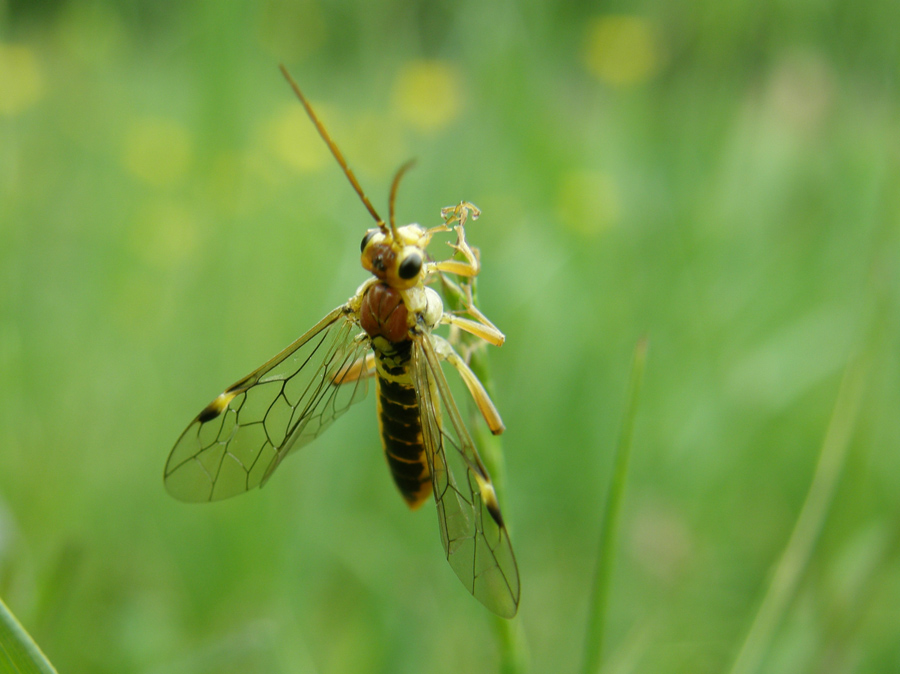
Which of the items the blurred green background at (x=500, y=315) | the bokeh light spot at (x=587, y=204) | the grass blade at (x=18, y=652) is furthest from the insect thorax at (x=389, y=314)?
the bokeh light spot at (x=587, y=204)

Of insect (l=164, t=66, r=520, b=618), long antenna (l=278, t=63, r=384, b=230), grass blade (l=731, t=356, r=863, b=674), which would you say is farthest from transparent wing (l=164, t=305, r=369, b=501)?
grass blade (l=731, t=356, r=863, b=674)

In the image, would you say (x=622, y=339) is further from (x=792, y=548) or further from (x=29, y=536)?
(x=29, y=536)

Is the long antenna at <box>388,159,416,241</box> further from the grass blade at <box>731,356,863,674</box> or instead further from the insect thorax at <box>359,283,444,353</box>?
the grass blade at <box>731,356,863,674</box>

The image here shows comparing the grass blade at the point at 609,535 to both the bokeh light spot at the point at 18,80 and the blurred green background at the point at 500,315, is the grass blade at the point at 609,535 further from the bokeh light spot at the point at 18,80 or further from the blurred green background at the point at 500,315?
the bokeh light spot at the point at 18,80

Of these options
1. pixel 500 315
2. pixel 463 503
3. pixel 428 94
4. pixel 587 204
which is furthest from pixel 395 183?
pixel 428 94

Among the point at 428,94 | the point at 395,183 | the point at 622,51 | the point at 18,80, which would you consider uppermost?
the point at 18,80

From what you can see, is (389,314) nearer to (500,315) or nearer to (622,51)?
(500,315)
